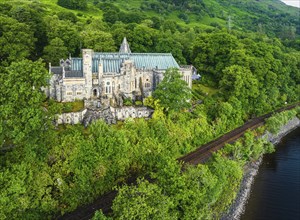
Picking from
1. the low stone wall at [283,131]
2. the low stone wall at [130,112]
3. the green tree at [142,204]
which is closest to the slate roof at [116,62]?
the low stone wall at [130,112]

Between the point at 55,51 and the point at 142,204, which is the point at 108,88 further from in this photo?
the point at 142,204

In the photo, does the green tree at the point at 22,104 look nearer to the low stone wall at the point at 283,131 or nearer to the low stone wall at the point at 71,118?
the low stone wall at the point at 71,118

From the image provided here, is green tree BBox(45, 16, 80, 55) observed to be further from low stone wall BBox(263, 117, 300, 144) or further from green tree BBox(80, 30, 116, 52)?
low stone wall BBox(263, 117, 300, 144)

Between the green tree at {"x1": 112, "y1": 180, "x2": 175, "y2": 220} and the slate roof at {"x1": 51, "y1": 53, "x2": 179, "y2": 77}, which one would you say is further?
the slate roof at {"x1": 51, "y1": 53, "x2": 179, "y2": 77}

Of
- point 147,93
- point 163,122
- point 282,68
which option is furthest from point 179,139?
point 282,68

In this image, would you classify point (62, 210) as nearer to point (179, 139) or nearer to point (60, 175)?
point (60, 175)

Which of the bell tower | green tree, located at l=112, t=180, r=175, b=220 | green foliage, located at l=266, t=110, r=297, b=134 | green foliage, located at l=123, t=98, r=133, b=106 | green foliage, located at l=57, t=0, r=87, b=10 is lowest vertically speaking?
green foliage, located at l=266, t=110, r=297, b=134

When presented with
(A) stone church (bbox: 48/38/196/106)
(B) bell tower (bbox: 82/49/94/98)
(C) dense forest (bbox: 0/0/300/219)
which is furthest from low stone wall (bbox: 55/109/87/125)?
(B) bell tower (bbox: 82/49/94/98)
